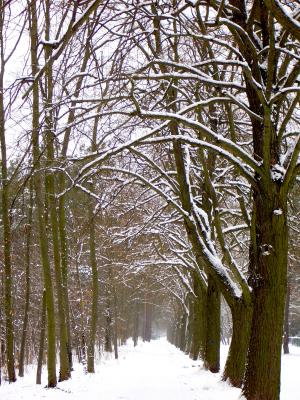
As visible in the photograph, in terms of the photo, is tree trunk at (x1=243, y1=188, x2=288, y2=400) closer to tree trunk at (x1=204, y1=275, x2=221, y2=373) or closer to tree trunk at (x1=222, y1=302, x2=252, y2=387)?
tree trunk at (x1=222, y1=302, x2=252, y2=387)

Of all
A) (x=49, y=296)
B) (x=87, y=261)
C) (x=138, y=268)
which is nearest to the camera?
(x=49, y=296)

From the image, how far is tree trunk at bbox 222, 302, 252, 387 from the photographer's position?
371 inches

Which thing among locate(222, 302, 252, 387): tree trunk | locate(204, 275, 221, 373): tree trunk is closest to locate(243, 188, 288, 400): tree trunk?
locate(222, 302, 252, 387): tree trunk

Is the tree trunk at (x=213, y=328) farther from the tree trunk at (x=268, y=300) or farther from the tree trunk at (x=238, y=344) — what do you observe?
the tree trunk at (x=268, y=300)

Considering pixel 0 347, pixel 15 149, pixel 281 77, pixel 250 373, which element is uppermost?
pixel 281 77

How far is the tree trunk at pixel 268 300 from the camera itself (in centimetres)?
638

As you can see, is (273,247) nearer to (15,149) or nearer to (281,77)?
(281,77)

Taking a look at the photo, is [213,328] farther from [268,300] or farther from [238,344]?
[268,300]

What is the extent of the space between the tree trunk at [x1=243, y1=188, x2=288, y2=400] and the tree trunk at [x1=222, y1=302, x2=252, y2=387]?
276 cm

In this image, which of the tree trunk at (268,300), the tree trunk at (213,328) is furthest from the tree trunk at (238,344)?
the tree trunk at (213,328)

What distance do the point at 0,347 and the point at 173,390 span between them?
1136 centimetres

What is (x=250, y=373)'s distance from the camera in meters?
6.55

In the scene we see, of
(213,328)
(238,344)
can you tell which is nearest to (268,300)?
(238,344)

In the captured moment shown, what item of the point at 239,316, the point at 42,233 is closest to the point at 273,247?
the point at 239,316
